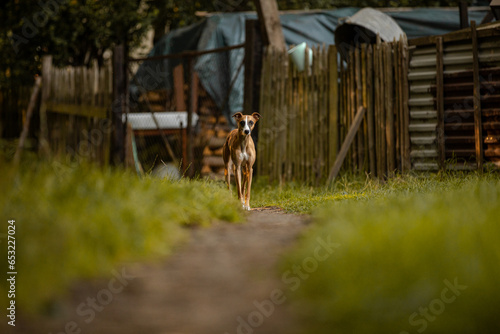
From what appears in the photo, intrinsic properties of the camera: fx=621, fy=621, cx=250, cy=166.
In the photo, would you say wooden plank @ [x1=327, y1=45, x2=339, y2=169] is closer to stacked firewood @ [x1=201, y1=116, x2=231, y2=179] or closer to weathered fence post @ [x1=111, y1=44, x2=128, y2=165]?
stacked firewood @ [x1=201, y1=116, x2=231, y2=179]

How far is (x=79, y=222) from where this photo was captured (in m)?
3.60

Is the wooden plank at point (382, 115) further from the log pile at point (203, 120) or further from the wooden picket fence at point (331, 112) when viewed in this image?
the log pile at point (203, 120)

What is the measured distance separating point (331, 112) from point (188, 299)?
663cm

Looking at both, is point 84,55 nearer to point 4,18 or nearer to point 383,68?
point 4,18

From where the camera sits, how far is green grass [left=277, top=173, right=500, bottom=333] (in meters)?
3.10

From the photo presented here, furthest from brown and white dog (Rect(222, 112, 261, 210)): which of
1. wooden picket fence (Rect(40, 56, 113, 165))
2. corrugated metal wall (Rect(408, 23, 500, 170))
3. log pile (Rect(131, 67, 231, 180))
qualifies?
wooden picket fence (Rect(40, 56, 113, 165))

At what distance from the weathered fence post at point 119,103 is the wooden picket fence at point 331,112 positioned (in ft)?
8.62

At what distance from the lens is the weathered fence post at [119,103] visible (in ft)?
36.7

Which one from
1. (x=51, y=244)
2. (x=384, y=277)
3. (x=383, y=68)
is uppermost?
(x=383, y=68)

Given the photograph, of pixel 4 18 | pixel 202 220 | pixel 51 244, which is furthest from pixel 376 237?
pixel 4 18

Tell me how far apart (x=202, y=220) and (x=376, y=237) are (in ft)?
5.00

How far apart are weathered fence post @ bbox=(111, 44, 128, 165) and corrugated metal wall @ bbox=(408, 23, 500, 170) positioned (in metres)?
5.19

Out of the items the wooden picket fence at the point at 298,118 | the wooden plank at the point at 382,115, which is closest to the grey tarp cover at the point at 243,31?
the wooden picket fence at the point at 298,118

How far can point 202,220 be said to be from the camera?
4.73 meters
